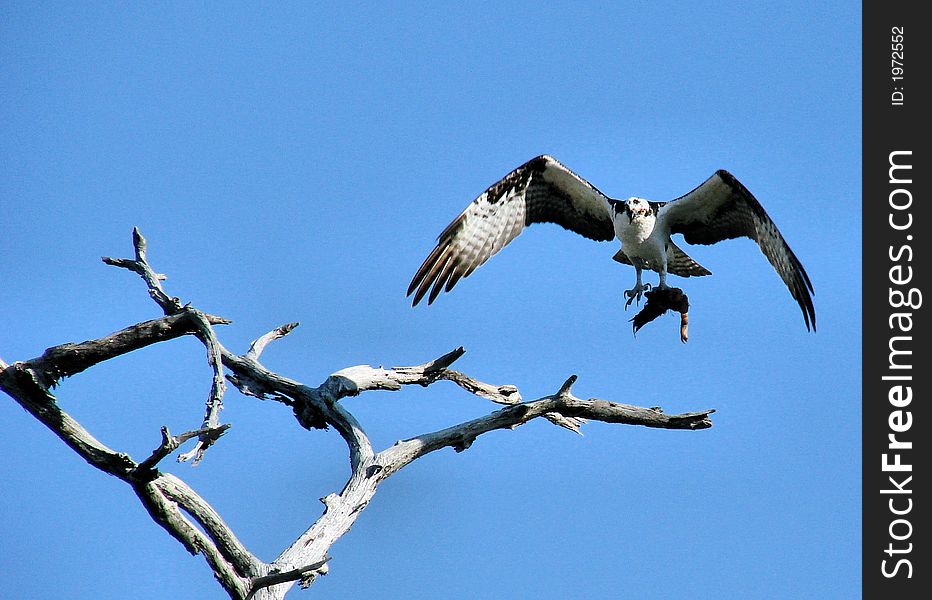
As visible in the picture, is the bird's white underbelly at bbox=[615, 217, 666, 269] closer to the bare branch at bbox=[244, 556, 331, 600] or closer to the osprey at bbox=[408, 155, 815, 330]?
the osprey at bbox=[408, 155, 815, 330]

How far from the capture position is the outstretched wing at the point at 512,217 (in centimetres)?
944

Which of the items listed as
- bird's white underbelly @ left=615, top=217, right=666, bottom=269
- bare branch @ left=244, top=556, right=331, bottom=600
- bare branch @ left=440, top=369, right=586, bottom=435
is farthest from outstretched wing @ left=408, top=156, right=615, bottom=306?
bare branch @ left=244, top=556, right=331, bottom=600

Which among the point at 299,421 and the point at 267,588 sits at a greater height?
the point at 299,421

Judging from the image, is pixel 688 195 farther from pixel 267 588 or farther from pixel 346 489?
pixel 267 588

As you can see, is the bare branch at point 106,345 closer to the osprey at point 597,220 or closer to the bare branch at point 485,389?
the bare branch at point 485,389

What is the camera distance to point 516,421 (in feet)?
24.1

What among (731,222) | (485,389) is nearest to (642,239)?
(731,222)

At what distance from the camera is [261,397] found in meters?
7.30

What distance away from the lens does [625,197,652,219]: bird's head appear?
9406 millimetres

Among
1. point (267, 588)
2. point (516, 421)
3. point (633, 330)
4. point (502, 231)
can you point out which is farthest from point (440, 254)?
point (267, 588)

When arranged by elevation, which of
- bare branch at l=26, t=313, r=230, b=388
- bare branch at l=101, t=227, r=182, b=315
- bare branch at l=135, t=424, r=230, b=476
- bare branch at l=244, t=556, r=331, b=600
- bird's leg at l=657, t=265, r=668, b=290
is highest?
bird's leg at l=657, t=265, r=668, b=290

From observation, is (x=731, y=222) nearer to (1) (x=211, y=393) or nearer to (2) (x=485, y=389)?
(2) (x=485, y=389)

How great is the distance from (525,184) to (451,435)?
135 inches

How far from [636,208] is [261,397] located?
4.03 m
